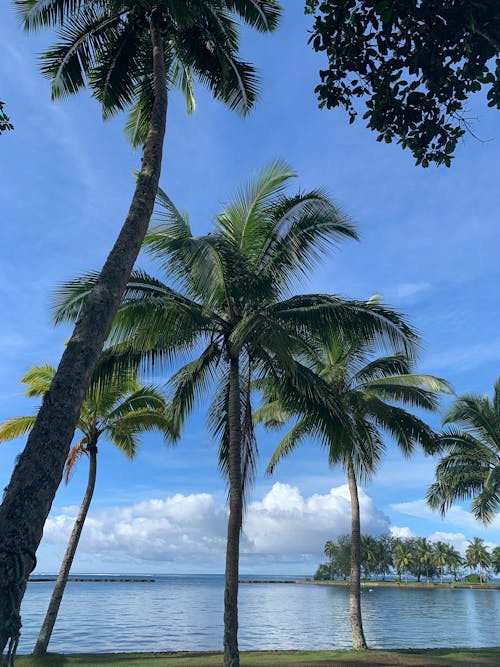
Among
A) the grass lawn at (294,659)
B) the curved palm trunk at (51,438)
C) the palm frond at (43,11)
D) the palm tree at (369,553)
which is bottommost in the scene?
the grass lawn at (294,659)

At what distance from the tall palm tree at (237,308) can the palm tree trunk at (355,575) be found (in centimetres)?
709

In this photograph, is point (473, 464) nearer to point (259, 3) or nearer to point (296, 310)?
point (296, 310)

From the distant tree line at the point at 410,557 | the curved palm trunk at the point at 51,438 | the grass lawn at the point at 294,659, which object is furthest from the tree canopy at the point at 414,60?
the distant tree line at the point at 410,557

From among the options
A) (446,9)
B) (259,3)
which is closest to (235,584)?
(446,9)

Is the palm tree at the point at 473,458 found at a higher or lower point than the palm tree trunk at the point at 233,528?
higher

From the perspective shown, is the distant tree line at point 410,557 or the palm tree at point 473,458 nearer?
the palm tree at point 473,458

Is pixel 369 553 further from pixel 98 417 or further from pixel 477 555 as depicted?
pixel 98 417

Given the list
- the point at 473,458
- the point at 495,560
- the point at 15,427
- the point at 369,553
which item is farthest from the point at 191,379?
the point at 495,560

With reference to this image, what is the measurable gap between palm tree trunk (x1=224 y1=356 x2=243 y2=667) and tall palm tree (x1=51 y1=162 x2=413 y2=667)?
0.02 metres

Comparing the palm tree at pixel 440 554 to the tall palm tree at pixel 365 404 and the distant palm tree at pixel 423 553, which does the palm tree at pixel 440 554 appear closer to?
the distant palm tree at pixel 423 553

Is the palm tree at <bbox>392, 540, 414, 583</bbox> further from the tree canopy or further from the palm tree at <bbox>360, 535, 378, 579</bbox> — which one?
the tree canopy

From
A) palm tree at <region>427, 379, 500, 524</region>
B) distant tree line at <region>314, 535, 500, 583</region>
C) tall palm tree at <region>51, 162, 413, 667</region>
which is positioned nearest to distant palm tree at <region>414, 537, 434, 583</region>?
distant tree line at <region>314, 535, 500, 583</region>

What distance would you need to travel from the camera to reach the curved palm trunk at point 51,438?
4.17 m

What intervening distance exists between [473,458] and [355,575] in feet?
29.3
